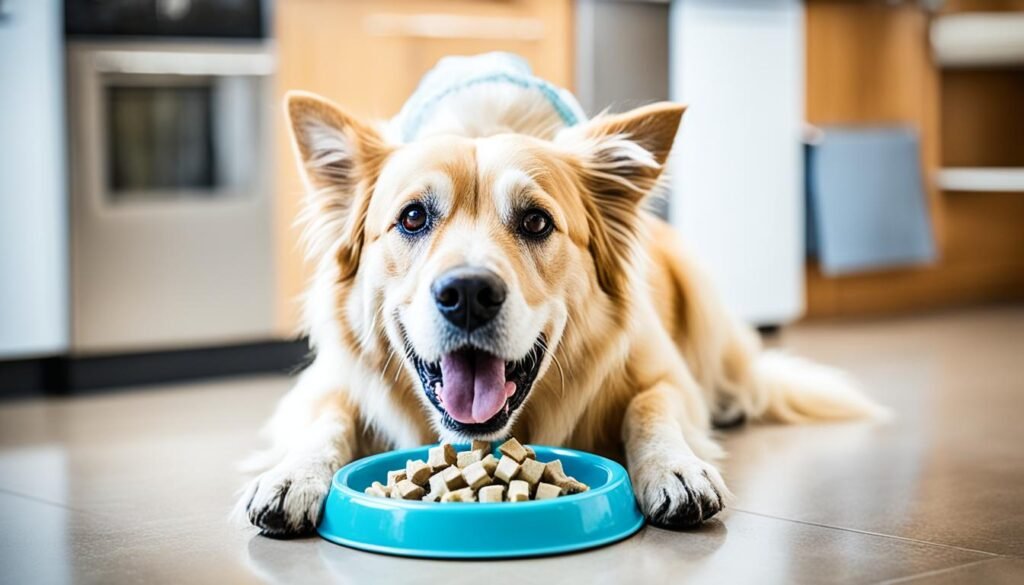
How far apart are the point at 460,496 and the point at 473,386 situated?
0.23 metres

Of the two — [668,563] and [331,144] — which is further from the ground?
[331,144]

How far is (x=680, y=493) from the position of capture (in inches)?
83.1

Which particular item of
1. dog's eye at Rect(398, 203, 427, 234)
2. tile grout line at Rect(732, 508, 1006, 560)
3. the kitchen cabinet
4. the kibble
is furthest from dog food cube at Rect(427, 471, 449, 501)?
the kitchen cabinet

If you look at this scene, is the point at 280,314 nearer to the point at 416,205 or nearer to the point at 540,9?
the point at 540,9

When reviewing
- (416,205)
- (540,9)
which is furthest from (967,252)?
(416,205)

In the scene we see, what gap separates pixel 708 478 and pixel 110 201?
7.59ft

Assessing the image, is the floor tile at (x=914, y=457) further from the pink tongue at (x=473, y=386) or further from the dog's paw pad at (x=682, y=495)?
the pink tongue at (x=473, y=386)

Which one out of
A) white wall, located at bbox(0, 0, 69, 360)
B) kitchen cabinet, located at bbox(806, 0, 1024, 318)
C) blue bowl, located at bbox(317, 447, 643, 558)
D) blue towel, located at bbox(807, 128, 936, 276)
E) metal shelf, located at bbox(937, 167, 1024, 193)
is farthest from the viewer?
metal shelf, located at bbox(937, 167, 1024, 193)

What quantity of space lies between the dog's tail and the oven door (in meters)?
1.61

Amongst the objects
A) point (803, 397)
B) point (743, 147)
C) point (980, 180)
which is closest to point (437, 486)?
point (803, 397)

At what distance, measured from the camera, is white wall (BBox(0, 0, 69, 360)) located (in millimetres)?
3652

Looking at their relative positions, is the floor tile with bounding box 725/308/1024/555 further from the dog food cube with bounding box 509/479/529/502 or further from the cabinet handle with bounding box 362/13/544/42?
the cabinet handle with bounding box 362/13/544/42

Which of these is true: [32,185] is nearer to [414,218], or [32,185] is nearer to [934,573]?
[414,218]

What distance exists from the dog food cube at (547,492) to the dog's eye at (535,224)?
1.52 feet
